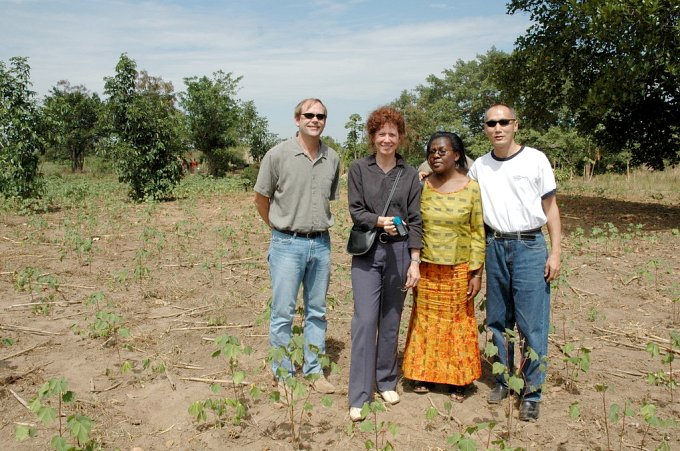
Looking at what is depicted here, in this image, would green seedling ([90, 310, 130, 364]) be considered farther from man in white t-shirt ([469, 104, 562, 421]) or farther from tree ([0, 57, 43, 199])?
tree ([0, 57, 43, 199])

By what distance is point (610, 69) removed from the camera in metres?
9.33

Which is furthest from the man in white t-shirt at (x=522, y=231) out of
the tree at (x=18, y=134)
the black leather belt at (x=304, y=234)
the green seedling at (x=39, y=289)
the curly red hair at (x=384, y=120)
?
the tree at (x=18, y=134)

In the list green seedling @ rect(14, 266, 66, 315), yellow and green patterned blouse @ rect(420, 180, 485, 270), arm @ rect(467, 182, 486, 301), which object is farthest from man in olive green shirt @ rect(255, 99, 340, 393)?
green seedling @ rect(14, 266, 66, 315)

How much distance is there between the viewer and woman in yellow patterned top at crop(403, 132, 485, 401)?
125 inches

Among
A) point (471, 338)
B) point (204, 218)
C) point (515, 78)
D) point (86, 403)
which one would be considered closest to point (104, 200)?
point (204, 218)

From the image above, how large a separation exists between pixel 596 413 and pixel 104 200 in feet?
44.0

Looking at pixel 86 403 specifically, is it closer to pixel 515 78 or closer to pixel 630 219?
pixel 630 219

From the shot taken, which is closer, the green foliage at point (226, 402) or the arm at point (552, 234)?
the green foliage at point (226, 402)

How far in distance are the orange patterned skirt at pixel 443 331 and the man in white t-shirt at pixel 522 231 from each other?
9.6 inches

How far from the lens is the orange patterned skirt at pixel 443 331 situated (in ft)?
10.8

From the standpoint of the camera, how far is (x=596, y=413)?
10.9 feet

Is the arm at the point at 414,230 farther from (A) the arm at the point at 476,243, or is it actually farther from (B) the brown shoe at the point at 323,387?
(B) the brown shoe at the point at 323,387

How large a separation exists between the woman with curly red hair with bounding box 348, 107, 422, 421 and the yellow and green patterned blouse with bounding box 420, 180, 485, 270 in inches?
4.8

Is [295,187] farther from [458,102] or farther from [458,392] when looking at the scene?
[458,102]
